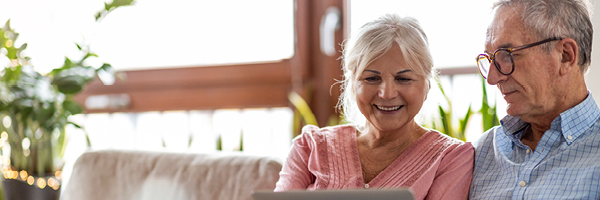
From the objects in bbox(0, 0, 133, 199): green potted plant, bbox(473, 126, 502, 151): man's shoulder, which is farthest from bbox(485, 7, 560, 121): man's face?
bbox(0, 0, 133, 199): green potted plant

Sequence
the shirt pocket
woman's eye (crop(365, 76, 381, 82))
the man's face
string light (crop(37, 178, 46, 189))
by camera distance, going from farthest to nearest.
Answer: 1. string light (crop(37, 178, 46, 189))
2. woman's eye (crop(365, 76, 381, 82))
3. the man's face
4. the shirt pocket

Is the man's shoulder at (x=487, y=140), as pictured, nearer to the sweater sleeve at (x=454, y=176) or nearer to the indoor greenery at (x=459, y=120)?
the sweater sleeve at (x=454, y=176)

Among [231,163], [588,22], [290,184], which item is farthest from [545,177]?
[231,163]

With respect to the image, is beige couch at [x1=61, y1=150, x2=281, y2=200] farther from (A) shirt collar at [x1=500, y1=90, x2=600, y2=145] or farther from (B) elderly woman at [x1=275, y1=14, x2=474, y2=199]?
(A) shirt collar at [x1=500, y1=90, x2=600, y2=145]

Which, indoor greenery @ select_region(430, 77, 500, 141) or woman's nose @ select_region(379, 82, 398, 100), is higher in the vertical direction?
woman's nose @ select_region(379, 82, 398, 100)

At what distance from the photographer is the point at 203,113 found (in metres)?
3.04

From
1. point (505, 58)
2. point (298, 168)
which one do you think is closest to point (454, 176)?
point (505, 58)

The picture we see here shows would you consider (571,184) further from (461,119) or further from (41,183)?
(41,183)

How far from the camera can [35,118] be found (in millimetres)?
2121

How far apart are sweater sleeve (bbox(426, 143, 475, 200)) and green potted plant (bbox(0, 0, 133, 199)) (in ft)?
4.64

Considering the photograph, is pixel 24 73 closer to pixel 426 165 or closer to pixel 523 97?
pixel 426 165

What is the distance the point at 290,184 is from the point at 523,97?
0.67 meters

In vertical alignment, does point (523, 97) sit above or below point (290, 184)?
above

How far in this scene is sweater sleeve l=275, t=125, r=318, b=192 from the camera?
1.55 m
